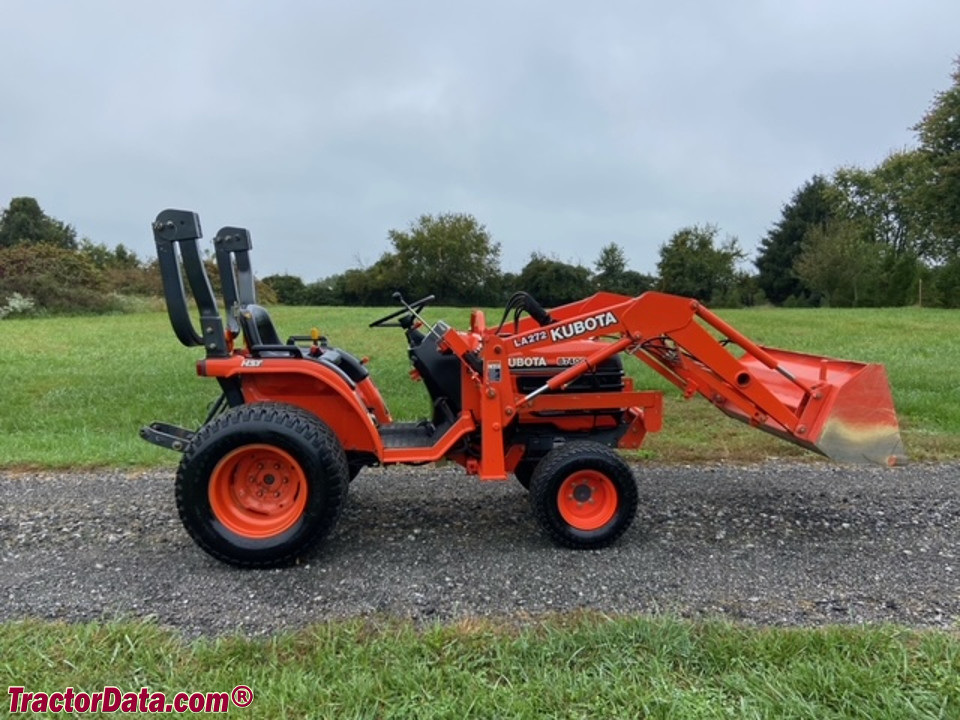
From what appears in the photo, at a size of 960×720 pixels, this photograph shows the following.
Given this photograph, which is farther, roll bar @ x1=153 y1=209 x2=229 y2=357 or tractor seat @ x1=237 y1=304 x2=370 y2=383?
tractor seat @ x1=237 y1=304 x2=370 y2=383

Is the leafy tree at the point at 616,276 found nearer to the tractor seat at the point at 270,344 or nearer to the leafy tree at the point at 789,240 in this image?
the leafy tree at the point at 789,240

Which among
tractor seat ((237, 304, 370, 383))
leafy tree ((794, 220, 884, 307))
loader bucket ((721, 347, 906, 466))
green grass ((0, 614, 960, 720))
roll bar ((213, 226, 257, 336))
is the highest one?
leafy tree ((794, 220, 884, 307))

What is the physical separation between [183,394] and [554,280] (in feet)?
83.4

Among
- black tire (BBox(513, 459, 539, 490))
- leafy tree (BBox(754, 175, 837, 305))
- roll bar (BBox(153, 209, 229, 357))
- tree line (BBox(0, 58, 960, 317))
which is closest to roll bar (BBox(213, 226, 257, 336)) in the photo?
roll bar (BBox(153, 209, 229, 357))

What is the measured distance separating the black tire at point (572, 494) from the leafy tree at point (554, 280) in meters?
24.8

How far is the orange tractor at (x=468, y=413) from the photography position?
375 centimetres

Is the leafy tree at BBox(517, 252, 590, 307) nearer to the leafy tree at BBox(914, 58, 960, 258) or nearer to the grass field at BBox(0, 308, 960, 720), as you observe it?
the leafy tree at BBox(914, 58, 960, 258)

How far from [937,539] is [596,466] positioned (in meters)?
1.97

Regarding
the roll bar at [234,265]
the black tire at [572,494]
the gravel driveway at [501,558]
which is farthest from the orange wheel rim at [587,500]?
the roll bar at [234,265]

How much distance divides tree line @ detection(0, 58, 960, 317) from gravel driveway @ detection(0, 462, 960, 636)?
77.0 feet

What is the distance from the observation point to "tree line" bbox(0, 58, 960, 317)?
90.6 feet

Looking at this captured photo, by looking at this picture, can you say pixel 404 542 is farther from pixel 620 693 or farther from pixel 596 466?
pixel 620 693

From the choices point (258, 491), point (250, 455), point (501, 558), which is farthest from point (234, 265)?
point (501, 558)

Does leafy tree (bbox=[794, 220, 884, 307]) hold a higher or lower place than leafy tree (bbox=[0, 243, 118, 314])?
higher
